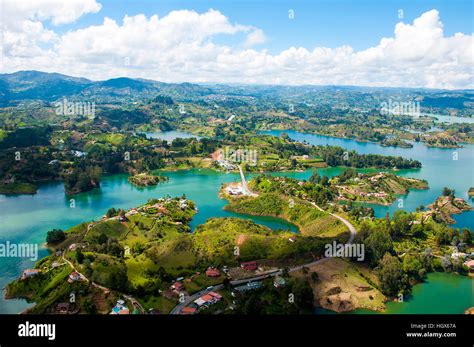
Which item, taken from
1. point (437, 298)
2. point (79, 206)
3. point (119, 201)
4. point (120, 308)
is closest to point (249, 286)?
point (120, 308)

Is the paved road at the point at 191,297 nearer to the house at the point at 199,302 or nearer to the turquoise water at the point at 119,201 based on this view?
the house at the point at 199,302

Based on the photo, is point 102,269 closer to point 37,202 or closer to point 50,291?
point 50,291

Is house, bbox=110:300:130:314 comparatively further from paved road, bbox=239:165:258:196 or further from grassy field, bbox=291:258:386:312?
paved road, bbox=239:165:258:196

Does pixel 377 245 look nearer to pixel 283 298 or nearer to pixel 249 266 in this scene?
pixel 249 266

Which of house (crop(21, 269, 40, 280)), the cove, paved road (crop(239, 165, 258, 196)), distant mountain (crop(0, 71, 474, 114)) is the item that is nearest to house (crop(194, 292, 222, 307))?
the cove

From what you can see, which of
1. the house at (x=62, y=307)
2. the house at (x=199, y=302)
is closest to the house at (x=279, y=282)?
the house at (x=199, y=302)

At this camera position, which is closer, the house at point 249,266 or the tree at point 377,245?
the house at point 249,266

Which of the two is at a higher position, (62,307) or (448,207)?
(448,207)

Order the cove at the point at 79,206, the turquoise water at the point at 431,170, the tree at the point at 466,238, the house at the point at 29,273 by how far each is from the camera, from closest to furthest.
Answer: the house at the point at 29,273 → the cove at the point at 79,206 → the tree at the point at 466,238 → the turquoise water at the point at 431,170
